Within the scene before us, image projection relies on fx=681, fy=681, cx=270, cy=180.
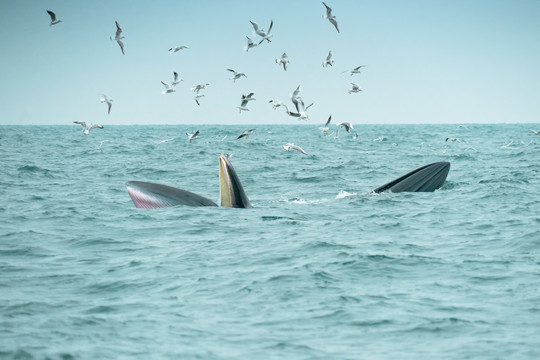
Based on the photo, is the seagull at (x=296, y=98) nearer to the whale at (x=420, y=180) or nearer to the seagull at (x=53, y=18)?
the whale at (x=420, y=180)

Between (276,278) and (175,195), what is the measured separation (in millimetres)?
5957

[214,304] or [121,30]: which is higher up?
[121,30]

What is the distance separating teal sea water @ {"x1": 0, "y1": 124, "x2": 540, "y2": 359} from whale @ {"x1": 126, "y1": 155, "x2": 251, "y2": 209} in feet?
0.95

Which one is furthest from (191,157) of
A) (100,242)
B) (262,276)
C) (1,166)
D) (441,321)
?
(441,321)

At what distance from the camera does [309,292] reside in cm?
962

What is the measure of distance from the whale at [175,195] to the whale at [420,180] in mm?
4317

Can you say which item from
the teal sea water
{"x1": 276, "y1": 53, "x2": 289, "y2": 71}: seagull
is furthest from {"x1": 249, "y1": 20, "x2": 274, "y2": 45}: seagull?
the teal sea water

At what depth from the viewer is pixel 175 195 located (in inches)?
620

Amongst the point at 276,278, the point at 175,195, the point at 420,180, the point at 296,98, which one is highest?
the point at 296,98

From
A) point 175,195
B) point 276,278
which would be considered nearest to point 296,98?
point 175,195

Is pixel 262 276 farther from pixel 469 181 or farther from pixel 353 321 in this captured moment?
pixel 469 181

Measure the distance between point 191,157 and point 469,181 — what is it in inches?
753

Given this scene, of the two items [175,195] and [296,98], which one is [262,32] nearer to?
[296,98]

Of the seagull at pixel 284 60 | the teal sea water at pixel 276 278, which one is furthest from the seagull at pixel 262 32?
the teal sea water at pixel 276 278
